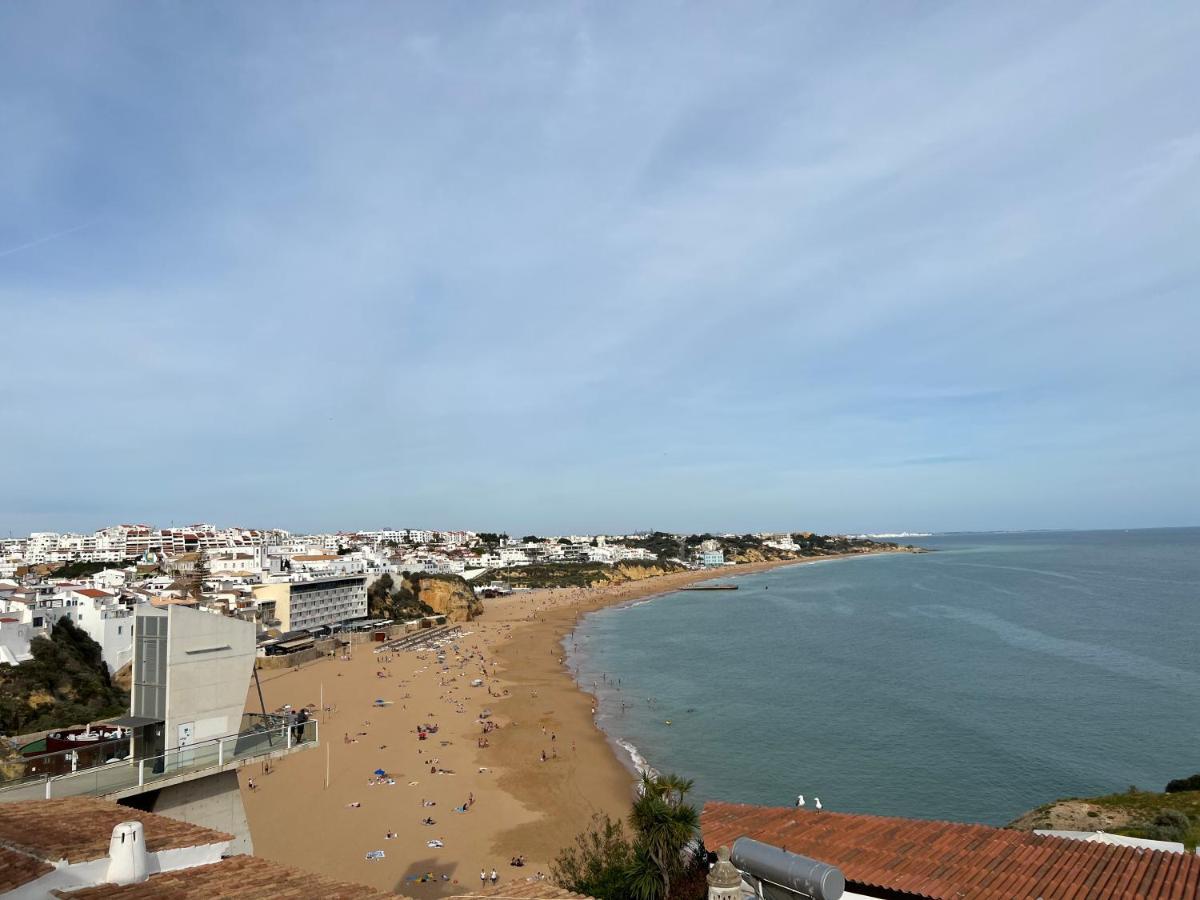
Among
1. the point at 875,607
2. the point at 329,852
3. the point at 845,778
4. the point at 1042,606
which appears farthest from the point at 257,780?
the point at 1042,606

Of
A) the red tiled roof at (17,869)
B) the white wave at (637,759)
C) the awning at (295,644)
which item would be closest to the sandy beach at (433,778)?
the white wave at (637,759)

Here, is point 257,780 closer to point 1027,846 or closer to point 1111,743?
point 1027,846

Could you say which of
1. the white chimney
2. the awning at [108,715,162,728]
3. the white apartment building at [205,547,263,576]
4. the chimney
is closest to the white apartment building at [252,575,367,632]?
the white apartment building at [205,547,263,576]

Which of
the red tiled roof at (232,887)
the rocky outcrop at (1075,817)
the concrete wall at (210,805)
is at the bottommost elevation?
the rocky outcrop at (1075,817)

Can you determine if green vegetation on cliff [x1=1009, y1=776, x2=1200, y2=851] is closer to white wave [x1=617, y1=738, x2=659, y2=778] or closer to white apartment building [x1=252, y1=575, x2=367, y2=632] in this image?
white wave [x1=617, y1=738, x2=659, y2=778]

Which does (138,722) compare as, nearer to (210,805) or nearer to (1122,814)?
(210,805)

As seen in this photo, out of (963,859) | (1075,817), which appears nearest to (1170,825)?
(1075,817)

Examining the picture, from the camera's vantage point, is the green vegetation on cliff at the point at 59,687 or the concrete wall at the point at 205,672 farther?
the green vegetation on cliff at the point at 59,687

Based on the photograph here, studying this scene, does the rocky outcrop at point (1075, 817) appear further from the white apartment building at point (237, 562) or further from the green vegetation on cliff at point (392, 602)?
the white apartment building at point (237, 562)
